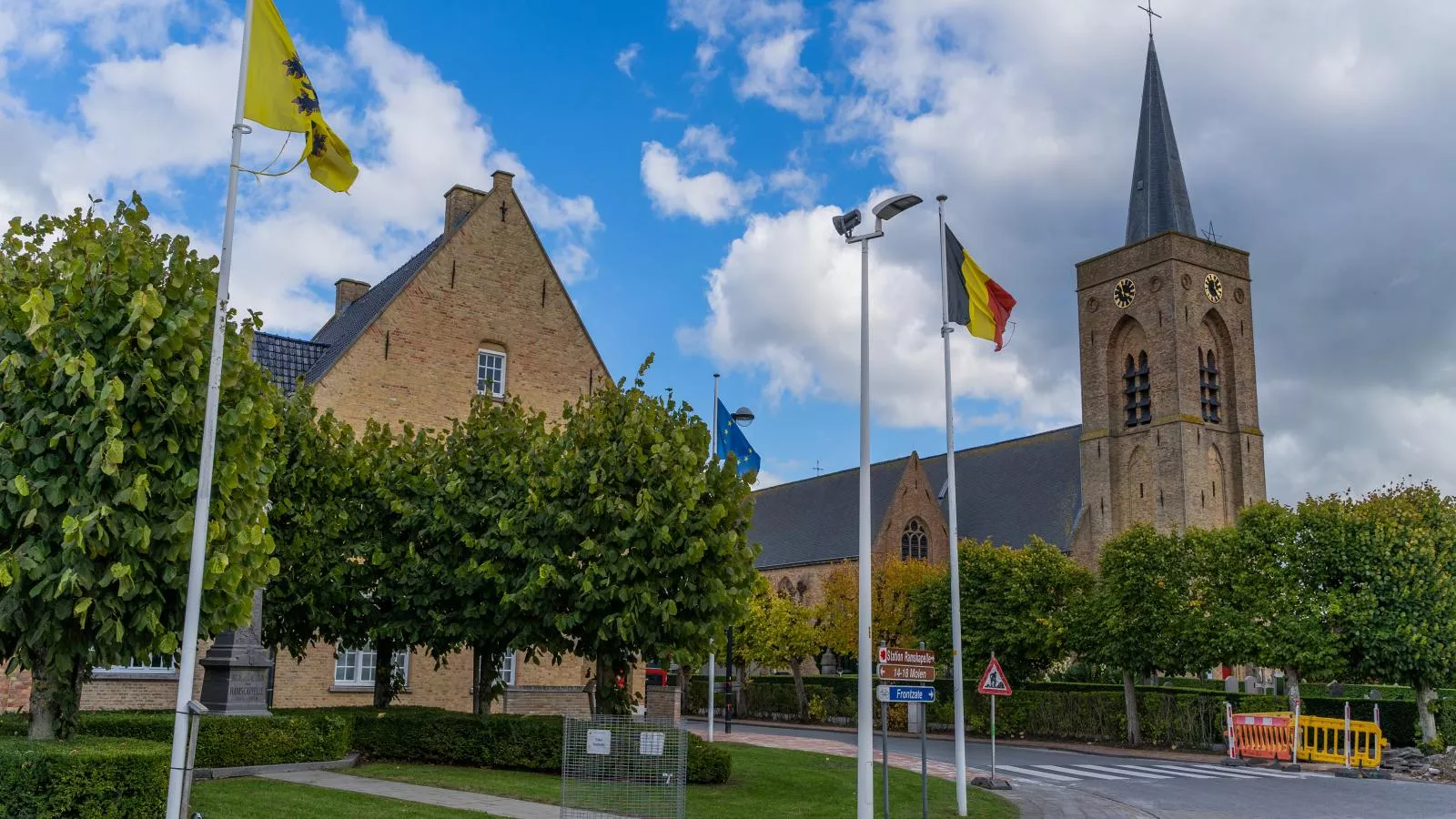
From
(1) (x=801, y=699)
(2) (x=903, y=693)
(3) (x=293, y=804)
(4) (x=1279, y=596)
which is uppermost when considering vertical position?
(4) (x=1279, y=596)

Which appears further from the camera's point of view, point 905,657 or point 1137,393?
point 1137,393

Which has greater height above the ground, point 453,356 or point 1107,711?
point 453,356

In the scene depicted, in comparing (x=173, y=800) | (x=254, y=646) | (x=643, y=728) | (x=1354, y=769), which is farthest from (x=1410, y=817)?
(x=254, y=646)

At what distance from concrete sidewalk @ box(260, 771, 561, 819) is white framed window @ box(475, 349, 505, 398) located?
15.6 m

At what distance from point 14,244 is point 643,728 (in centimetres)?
932

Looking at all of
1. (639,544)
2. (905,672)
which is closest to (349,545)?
(639,544)

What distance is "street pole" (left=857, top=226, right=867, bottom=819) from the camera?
13.3 meters

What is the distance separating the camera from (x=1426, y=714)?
28.6 metres

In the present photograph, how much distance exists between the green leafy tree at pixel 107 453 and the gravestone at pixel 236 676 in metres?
5.02

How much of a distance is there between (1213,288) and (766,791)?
5340 centimetres

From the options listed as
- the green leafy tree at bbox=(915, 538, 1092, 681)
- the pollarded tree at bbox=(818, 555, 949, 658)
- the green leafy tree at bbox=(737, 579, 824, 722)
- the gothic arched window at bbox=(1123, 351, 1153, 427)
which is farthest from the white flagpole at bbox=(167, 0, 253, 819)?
the gothic arched window at bbox=(1123, 351, 1153, 427)

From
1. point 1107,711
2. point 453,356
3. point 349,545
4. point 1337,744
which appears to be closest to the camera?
point 349,545

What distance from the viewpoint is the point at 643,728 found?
42.3 feet

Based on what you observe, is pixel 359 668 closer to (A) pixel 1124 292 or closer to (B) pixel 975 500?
(A) pixel 1124 292
